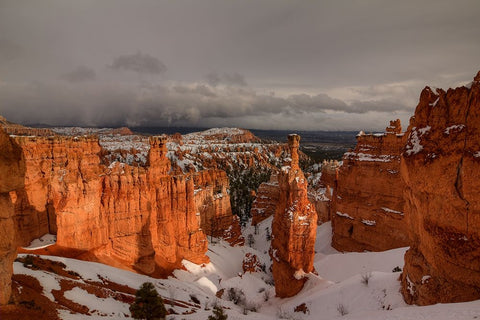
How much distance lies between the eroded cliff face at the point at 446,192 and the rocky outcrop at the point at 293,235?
8798 millimetres

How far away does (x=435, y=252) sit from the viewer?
9.04 meters

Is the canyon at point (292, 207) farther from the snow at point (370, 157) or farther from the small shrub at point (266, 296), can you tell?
the small shrub at point (266, 296)

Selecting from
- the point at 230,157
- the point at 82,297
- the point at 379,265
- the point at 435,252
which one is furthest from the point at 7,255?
the point at 230,157

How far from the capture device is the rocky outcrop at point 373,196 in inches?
898

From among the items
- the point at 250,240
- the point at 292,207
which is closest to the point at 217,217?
the point at 250,240

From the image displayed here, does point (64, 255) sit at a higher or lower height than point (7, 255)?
lower

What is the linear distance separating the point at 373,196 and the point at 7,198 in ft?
81.3

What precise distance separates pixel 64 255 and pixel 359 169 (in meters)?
23.7

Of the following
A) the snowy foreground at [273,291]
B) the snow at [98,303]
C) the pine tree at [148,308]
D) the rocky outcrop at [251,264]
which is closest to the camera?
the pine tree at [148,308]

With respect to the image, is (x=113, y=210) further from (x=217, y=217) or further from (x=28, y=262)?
(x=217, y=217)

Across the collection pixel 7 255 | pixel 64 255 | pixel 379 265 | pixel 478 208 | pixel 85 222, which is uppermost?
pixel 478 208

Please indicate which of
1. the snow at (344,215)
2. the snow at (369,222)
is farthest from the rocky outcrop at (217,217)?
the snow at (369,222)

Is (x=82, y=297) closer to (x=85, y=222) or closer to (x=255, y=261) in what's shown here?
(x=85, y=222)

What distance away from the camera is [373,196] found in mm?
23922
